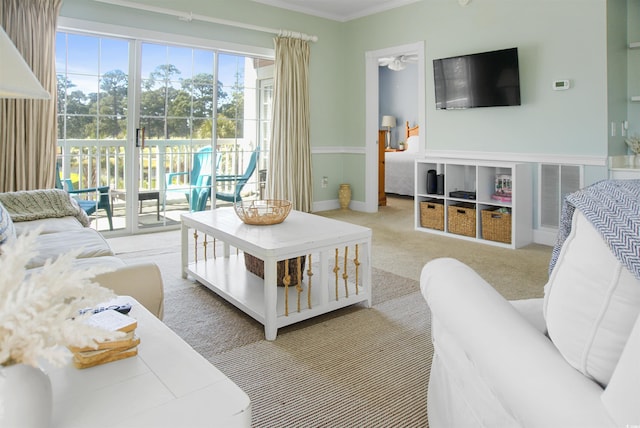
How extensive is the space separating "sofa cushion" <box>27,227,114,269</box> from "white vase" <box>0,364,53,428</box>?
4.76 ft

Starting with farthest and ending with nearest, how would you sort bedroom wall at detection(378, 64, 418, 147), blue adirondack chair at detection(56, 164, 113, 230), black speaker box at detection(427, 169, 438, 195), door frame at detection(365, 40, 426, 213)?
bedroom wall at detection(378, 64, 418, 147) < door frame at detection(365, 40, 426, 213) < black speaker box at detection(427, 169, 438, 195) < blue adirondack chair at detection(56, 164, 113, 230)

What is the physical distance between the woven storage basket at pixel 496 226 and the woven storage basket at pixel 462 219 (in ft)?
0.37

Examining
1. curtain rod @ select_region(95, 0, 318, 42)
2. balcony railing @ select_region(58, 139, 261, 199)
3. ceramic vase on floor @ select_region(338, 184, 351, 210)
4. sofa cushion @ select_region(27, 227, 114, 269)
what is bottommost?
sofa cushion @ select_region(27, 227, 114, 269)

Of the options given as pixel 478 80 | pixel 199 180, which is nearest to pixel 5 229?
pixel 199 180

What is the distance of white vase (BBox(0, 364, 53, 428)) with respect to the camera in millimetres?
731

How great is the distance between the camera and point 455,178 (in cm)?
488

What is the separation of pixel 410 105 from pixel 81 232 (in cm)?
801

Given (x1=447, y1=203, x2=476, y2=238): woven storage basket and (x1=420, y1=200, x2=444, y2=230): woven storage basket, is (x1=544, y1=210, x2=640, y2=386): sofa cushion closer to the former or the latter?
(x1=447, y1=203, x2=476, y2=238): woven storage basket

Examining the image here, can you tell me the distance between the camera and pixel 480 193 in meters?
4.46

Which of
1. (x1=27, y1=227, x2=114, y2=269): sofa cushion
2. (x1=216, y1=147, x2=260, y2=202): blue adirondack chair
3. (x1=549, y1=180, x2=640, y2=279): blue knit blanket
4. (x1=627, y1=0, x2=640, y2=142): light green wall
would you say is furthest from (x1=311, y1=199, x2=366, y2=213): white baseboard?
(x1=549, y1=180, x2=640, y2=279): blue knit blanket

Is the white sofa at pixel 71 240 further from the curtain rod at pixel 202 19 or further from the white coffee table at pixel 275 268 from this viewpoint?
the curtain rod at pixel 202 19

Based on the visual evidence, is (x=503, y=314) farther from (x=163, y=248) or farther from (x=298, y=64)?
(x=298, y=64)

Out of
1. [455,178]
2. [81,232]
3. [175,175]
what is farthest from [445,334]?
[175,175]

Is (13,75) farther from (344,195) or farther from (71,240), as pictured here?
(344,195)
